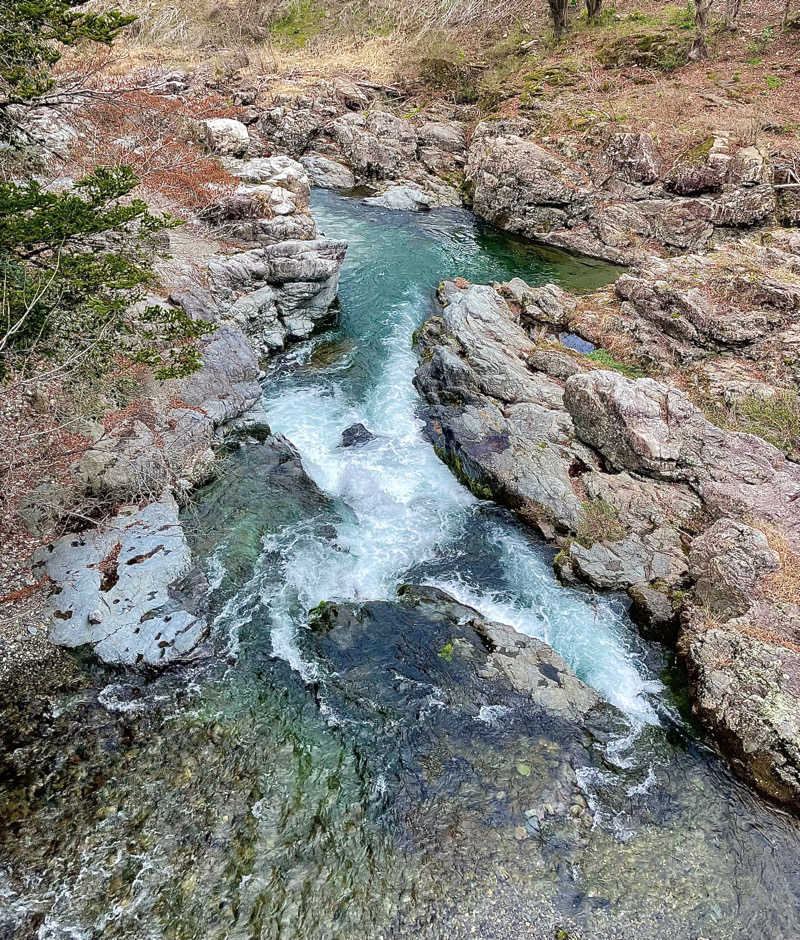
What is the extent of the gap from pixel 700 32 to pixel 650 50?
2.80 meters

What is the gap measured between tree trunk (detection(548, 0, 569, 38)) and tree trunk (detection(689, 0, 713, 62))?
892cm

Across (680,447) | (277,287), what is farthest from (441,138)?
(680,447)

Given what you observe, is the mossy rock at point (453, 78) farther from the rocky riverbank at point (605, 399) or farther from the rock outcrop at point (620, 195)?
the rocky riverbank at point (605, 399)

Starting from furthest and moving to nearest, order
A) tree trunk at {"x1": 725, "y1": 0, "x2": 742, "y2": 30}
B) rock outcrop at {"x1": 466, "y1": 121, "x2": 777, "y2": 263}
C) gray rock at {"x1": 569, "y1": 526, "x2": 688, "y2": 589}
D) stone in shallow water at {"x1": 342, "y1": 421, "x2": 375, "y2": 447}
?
tree trunk at {"x1": 725, "y1": 0, "x2": 742, "y2": 30} < rock outcrop at {"x1": 466, "y1": 121, "x2": 777, "y2": 263} < stone in shallow water at {"x1": 342, "y1": 421, "x2": 375, "y2": 447} < gray rock at {"x1": 569, "y1": 526, "x2": 688, "y2": 589}

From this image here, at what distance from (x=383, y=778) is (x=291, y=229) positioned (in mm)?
18338

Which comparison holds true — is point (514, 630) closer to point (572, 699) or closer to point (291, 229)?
point (572, 699)

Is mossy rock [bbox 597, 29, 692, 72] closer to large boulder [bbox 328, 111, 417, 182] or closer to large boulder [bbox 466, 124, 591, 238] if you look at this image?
large boulder [bbox 466, 124, 591, 238]

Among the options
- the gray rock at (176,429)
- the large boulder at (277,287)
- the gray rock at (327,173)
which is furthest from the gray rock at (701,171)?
the gray rock at (176,429)

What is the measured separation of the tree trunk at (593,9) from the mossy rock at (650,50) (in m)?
4.14

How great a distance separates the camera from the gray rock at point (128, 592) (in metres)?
8.95

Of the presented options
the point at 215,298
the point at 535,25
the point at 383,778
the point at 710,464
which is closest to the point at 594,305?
the point at 710,464

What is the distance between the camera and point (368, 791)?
772 cm

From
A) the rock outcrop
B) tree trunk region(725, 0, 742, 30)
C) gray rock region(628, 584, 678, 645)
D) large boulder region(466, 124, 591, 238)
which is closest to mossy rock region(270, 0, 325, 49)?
the rock outcrop

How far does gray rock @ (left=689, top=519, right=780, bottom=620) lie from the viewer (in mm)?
10125
